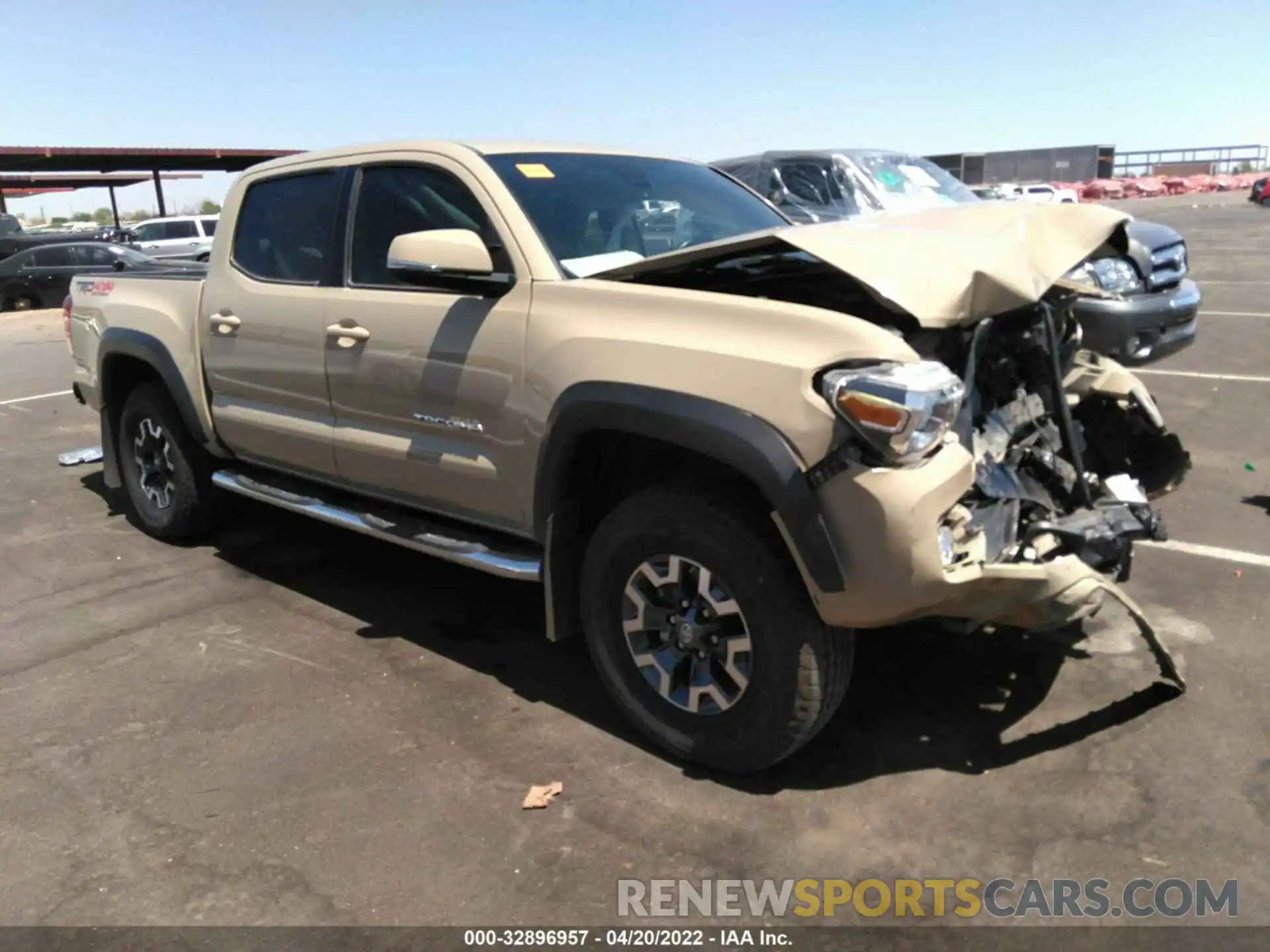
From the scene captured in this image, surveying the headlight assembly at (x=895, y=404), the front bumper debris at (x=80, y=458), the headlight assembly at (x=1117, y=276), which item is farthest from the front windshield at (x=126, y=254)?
the headlight assembly at (x=895, y=404)

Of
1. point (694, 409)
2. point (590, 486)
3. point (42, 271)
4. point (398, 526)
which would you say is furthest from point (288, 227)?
point (42, 271)

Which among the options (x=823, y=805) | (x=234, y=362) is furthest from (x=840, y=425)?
(x=234, y=362)

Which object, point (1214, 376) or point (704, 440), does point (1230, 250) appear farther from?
point (704, 440)

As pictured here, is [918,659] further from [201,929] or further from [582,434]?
[201,929]

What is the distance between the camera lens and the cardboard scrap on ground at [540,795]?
3.13 m

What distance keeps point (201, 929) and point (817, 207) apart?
9057 millimetres

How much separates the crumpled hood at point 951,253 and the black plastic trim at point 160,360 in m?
2.67

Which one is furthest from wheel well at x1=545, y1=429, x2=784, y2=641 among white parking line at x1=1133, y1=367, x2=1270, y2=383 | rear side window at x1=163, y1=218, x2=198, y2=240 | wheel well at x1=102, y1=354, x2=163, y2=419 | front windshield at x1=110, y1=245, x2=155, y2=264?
rear side window at x1=163, y1=218, x2=198, y2=240

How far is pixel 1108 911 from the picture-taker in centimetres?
260

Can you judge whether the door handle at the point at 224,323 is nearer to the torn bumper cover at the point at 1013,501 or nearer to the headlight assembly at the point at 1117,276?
the torn bumper cover at the point at 1013,501

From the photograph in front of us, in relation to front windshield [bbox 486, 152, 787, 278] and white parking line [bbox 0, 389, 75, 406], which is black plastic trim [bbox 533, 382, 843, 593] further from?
white parking line [bbox 0, 389, 75, 406]

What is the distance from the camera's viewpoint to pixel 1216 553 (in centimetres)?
488

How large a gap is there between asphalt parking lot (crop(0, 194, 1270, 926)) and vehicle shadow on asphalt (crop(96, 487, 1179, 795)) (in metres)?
0.01

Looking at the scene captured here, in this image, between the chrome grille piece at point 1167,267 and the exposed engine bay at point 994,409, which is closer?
the exposed engine bay at point 994,409
